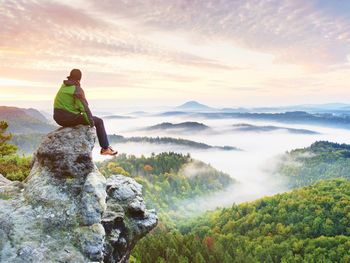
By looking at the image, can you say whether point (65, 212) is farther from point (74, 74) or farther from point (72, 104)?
point (74, 74)

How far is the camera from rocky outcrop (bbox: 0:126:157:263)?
16.6m

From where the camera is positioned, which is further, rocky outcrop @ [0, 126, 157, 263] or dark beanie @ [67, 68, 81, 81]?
dark beanie @ [67, 68, 81, 81]

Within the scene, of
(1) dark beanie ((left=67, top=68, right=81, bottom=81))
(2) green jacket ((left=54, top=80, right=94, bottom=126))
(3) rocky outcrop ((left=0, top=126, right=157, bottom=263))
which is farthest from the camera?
(1) dark beanie ((left=67, top=68, right=81, bottom=81))

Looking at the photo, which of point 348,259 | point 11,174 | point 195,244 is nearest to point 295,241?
point 348,259

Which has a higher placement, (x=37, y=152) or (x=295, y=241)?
(x=37, y=152)

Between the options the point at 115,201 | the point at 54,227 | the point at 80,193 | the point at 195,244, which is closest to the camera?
the point at 54,227

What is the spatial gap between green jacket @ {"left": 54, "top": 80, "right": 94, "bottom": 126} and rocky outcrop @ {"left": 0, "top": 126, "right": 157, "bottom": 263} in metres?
1.04

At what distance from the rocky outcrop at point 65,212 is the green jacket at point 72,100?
40.9 inches

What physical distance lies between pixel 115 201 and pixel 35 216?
541 centimetres

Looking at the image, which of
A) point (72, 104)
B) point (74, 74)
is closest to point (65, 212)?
point (72, 104)

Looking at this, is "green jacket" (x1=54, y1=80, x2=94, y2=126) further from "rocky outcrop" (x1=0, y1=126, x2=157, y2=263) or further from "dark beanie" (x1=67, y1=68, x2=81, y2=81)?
"rocky outcrop" (x1=0, y1=126, x2=157, y2=263)

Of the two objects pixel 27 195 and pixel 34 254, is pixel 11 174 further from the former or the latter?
pixel 34 254

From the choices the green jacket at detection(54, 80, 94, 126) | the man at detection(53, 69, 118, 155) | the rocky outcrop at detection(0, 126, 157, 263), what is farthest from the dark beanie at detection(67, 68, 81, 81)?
the rocky outcrop at detection(0, 126, 157, 263)

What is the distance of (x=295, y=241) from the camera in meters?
190
